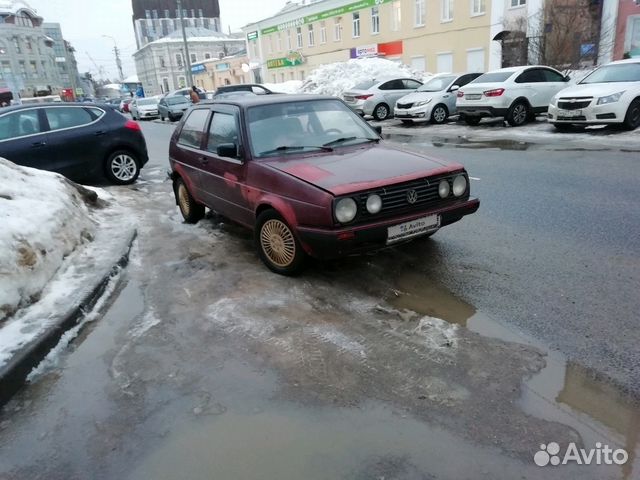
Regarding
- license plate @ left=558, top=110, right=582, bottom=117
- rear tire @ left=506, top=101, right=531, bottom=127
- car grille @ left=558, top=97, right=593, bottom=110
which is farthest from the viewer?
rear tire @ left=506, top=101, right=531, bottom=127

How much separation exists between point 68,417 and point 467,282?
3.22m

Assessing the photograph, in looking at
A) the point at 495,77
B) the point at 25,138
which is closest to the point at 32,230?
the point at 25,138

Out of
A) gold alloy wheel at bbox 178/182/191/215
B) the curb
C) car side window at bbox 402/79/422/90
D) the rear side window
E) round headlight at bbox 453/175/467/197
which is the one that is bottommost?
the curb

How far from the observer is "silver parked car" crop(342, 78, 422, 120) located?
782 inches

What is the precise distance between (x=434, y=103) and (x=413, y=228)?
558 inches

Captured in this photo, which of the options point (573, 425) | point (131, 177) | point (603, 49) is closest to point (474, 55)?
point (603, 49)

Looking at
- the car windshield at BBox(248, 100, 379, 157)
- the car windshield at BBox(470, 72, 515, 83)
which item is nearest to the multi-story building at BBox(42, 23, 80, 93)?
the car windshield at BBox(470, 72, 515, 83)

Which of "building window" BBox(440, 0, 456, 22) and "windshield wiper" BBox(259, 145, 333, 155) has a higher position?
"building window" BBox(440, 0, 456, 22)

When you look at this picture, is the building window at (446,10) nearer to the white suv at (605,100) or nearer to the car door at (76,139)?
the white suv at (605,100)

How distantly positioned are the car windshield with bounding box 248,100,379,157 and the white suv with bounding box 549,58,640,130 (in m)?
8.93

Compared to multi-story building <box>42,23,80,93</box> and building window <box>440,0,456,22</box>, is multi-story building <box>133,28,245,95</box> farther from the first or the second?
building window <box>440,0,456,22</box>

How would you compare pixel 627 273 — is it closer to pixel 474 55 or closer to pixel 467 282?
pixel 467 282

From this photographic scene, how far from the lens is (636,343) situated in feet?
10.8

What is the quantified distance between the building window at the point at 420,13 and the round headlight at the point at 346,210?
34568 millimetres
